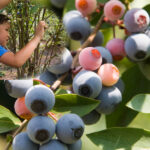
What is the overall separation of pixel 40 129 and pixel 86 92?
0.15 metres

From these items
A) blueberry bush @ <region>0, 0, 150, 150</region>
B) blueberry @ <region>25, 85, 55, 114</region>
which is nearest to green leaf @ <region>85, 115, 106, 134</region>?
blueberry bush @ <region>0, 0, 150, 150</region>

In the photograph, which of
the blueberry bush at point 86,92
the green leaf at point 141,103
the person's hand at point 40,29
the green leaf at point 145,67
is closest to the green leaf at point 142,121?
the blueberry bush at point 86,92

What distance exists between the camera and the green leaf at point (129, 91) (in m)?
0.83

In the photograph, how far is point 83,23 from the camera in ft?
2.58

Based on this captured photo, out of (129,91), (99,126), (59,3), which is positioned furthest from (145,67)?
(59,3)

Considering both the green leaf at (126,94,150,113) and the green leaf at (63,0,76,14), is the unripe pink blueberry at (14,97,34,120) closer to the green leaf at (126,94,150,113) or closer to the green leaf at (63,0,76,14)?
the green leaf at (126,94,150,113)

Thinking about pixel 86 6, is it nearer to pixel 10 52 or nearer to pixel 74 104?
pixel 74 104

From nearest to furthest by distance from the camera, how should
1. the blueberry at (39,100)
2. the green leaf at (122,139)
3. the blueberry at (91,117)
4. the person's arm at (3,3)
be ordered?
the person's arm at (3,3)
the blueberry at (39,100)
the green leaf at (122,139)
the blueberry at (91,117)

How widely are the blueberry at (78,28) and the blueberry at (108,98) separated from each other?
0.18 m

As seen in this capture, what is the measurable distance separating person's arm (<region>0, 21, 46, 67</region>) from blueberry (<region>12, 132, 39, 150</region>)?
207 mm

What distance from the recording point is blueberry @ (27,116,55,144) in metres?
0.49

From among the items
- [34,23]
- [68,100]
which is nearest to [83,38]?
[68,100]

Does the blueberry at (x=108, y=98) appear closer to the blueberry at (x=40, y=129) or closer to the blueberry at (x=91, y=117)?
the blueberry at (x=91, y=117)

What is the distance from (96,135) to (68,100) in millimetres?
85
